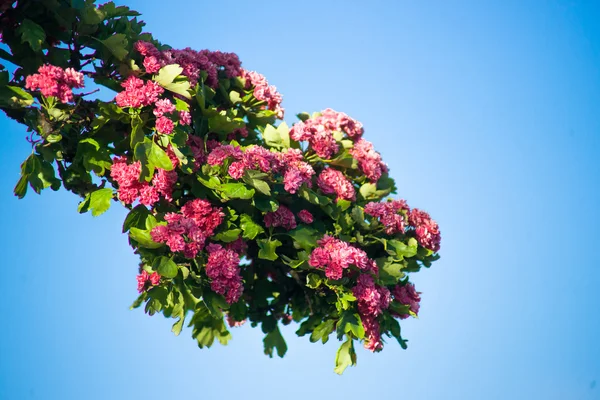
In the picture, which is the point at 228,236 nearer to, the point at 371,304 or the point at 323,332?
the point at 371,304

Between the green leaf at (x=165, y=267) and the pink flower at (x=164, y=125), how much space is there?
0.96 metres

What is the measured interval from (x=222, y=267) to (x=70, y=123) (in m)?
1.68

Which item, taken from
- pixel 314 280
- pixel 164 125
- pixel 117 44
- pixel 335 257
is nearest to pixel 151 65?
pixel 117 44

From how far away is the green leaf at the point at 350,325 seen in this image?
6070mm

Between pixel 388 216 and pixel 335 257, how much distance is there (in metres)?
0.79

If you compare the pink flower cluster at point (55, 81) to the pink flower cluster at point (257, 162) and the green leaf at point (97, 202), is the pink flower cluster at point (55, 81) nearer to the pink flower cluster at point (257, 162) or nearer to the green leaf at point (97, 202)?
the green leaf at point (97, 202)

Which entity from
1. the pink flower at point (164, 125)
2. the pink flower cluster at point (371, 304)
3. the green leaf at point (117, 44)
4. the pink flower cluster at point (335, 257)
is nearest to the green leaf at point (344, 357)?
the pink flower cluster at point (371, 304)

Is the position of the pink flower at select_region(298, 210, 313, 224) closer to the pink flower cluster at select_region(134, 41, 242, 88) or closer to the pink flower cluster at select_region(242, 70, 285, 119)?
the pink flower cluster at select_region(242, 70, 285, 119)

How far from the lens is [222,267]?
5496 mm

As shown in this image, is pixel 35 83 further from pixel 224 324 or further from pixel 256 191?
pixel 224 324

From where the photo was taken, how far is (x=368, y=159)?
701 cm

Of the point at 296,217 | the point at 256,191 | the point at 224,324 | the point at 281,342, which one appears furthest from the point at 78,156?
the point at 281,342

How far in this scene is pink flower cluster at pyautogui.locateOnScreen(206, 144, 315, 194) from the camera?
18.1 feet

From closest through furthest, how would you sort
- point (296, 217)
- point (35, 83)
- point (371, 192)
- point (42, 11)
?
point (35, 83) < point (42, 11) < point (296, 217) < point (371, 192)
